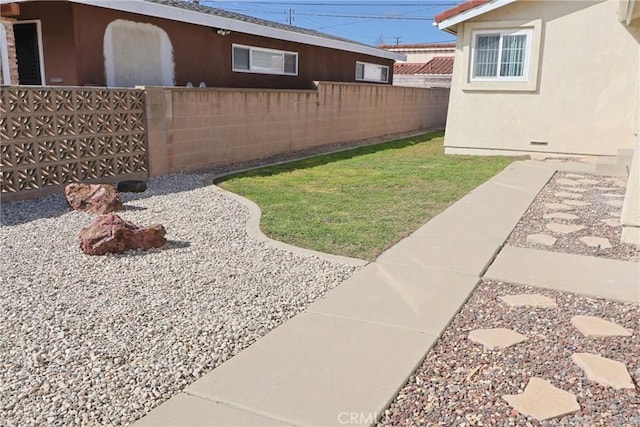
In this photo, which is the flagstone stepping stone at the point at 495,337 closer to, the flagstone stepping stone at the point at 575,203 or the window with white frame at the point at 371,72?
the flagstone stepping stone at the point at 575,203

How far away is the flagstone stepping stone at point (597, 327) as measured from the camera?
3.93 meters

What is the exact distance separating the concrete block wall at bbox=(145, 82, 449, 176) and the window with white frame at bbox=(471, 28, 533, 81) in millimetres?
4033

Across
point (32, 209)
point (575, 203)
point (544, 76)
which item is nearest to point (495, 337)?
point (575, 203)

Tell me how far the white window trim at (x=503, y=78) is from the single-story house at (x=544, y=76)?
0.02 metres

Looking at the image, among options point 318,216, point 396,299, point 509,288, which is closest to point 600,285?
point 509,288

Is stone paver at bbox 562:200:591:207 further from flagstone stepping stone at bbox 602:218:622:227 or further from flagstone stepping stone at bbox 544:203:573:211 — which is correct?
flagstone stepping stone at bbox 602:218:622:227

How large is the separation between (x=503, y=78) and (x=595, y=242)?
8171mm

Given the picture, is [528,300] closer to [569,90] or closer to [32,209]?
[32,209]

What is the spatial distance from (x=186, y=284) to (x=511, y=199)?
5484 mm

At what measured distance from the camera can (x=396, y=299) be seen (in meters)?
4.53

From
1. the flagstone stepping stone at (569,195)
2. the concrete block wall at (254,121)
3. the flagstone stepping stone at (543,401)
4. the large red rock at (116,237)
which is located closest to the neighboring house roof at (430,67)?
the concrete block wall at (254,121)

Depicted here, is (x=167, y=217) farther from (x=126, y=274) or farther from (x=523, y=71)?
(x=523, y=71)

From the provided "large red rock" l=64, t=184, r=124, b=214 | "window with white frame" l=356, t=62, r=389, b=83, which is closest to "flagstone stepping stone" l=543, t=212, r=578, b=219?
"large red rock" l=64, t=184, r=124, b=214

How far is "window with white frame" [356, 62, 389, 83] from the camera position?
2006 cm
